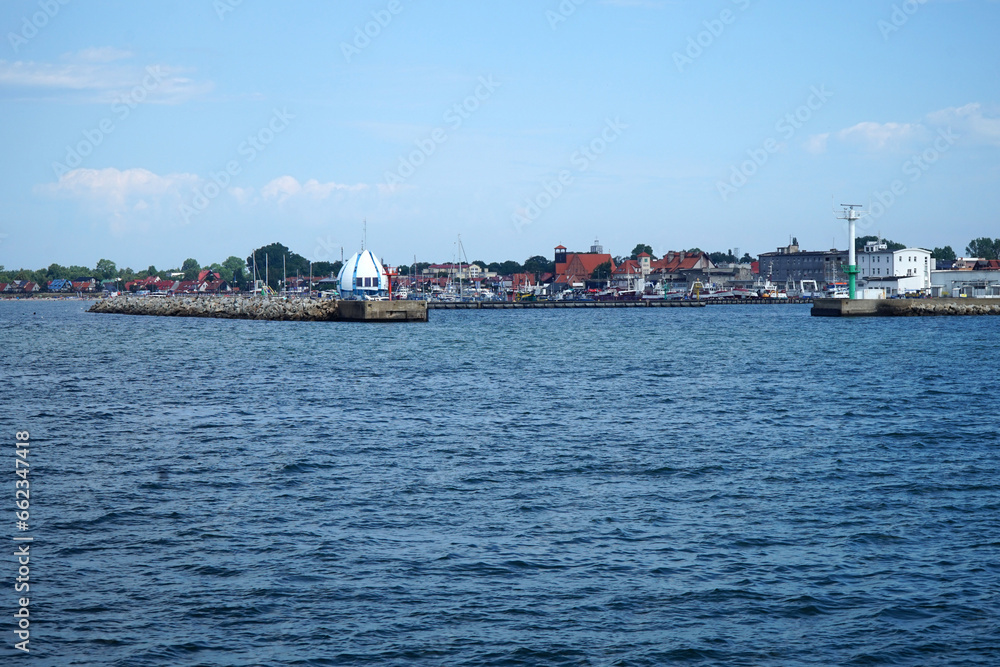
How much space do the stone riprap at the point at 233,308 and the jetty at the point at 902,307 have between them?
2059 inches

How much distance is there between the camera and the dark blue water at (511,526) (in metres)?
10.8

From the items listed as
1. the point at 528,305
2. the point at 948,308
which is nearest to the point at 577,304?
the point at 528,305

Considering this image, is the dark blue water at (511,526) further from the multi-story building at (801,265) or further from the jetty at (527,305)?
the multi-story building at (801,265)

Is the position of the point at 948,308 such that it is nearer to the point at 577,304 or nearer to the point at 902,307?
the point at 902,307

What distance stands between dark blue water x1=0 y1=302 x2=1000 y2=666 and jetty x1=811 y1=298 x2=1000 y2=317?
6847 centimetres

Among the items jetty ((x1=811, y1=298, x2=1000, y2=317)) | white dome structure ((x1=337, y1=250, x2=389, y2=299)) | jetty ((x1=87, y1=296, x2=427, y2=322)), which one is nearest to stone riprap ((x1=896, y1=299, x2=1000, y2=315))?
jetty ((x1=811, y1=298, x2=1000, y2=317))

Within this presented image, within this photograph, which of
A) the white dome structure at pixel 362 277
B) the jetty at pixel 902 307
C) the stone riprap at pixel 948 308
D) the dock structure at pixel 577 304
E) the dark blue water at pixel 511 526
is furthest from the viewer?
the dock structure at pixel 577 304

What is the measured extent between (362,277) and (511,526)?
101882 mm

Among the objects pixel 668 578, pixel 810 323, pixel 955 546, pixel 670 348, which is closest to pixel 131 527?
pixel 668 578

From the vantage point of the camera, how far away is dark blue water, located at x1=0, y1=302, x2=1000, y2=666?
35.6ft

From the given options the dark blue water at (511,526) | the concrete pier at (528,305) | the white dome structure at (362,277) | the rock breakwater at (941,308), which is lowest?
the dark blue water at (511,526)

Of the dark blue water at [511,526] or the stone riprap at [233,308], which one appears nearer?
the dark blue water at [511,526]

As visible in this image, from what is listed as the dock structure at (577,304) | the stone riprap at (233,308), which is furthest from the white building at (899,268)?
the stone riprap at (233,308)

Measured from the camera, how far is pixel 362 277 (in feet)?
378
